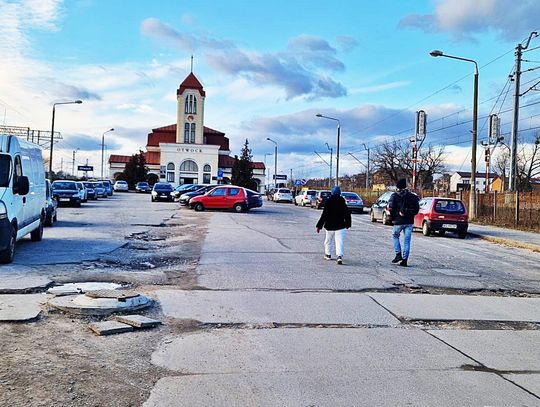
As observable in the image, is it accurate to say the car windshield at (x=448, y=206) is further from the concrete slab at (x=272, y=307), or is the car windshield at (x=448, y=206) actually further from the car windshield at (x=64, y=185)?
the car windshield at (x=64, y=185)

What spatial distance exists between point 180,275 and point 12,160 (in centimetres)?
445

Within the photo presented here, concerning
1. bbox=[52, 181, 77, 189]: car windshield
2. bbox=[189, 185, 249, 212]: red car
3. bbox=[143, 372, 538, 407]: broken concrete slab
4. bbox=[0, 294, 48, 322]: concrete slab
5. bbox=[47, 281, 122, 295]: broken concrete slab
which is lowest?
bbox=[143, 372, 538, 407]: broken concrete slab

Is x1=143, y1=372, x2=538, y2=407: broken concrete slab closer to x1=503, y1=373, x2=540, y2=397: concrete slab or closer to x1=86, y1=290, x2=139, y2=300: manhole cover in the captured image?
x1=503, y1=373, x2=540, y2=397: concrete slab

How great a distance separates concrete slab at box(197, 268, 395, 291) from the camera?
9454 millimetres

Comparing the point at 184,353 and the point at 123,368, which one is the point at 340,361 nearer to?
the point at 184,353

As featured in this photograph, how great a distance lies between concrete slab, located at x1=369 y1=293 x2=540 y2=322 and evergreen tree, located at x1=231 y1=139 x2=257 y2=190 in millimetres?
76123

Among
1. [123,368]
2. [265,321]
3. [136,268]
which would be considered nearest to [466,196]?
[136,268]

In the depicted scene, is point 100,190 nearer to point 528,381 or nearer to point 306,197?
point 306,197

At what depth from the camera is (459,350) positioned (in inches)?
241

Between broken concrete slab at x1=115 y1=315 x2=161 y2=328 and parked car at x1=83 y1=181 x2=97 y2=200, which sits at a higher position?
parked car at x1=83 y1=181 x2=97 y2=200

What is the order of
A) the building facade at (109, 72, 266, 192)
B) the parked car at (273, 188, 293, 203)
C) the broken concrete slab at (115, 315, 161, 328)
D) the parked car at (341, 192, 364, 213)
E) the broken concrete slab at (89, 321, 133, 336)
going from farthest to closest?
the building facade at (109, 72, 266, 192)
the parked car at (273, 188, 293, 203)
the parked car at (341, 192, 364, 213)
the broken concrete slab at (115, 315, 161, 328)
the broken concrete slab at (89, 321, 133, 336)

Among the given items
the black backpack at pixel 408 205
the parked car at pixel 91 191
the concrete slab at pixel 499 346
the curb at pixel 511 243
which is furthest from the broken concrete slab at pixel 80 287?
the parked car at pixel 91 191

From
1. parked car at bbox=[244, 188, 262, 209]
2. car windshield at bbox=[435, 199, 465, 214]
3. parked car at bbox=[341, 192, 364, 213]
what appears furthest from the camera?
parked car at bbox=[341, 192, 364, 213]

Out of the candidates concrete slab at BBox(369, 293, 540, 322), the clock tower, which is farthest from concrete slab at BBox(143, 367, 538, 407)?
the clock tower
